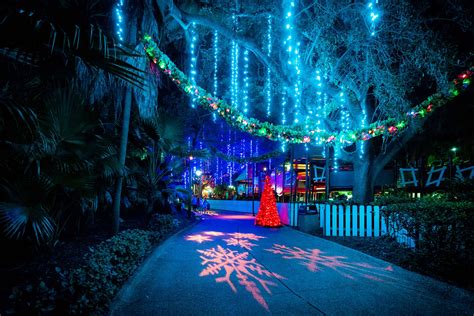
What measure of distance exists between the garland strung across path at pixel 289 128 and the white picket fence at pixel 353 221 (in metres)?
2.32

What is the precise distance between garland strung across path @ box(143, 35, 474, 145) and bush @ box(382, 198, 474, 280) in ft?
12.6

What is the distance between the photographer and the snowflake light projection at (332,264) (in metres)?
5.27

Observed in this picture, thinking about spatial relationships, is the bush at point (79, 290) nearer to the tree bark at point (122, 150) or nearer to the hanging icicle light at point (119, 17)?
the tree bark at point (122, 150)

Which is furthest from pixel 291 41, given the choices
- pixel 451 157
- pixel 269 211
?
pixel 451 157

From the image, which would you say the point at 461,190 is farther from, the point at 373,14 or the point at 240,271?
the point at 240,271

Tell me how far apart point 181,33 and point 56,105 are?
351 inches

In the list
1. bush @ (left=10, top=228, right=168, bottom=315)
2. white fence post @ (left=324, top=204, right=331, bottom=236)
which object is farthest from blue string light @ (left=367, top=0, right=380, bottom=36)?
bush @ (left=10, top=228, right=168, bottom=315)

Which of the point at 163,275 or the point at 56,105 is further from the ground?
the point at 56,105

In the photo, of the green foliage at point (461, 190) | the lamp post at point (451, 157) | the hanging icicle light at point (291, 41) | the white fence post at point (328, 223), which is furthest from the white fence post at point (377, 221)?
the lamp post at point (451, 157)

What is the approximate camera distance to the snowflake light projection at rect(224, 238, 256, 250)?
822cm

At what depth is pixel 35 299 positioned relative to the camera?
2.79 m

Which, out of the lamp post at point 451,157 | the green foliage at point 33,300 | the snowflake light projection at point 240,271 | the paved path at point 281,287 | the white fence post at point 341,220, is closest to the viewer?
the green foliage at point 33,300

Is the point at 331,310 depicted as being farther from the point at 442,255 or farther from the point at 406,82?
the point at 406,82

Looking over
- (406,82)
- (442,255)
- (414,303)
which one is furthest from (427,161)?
(414,303)
